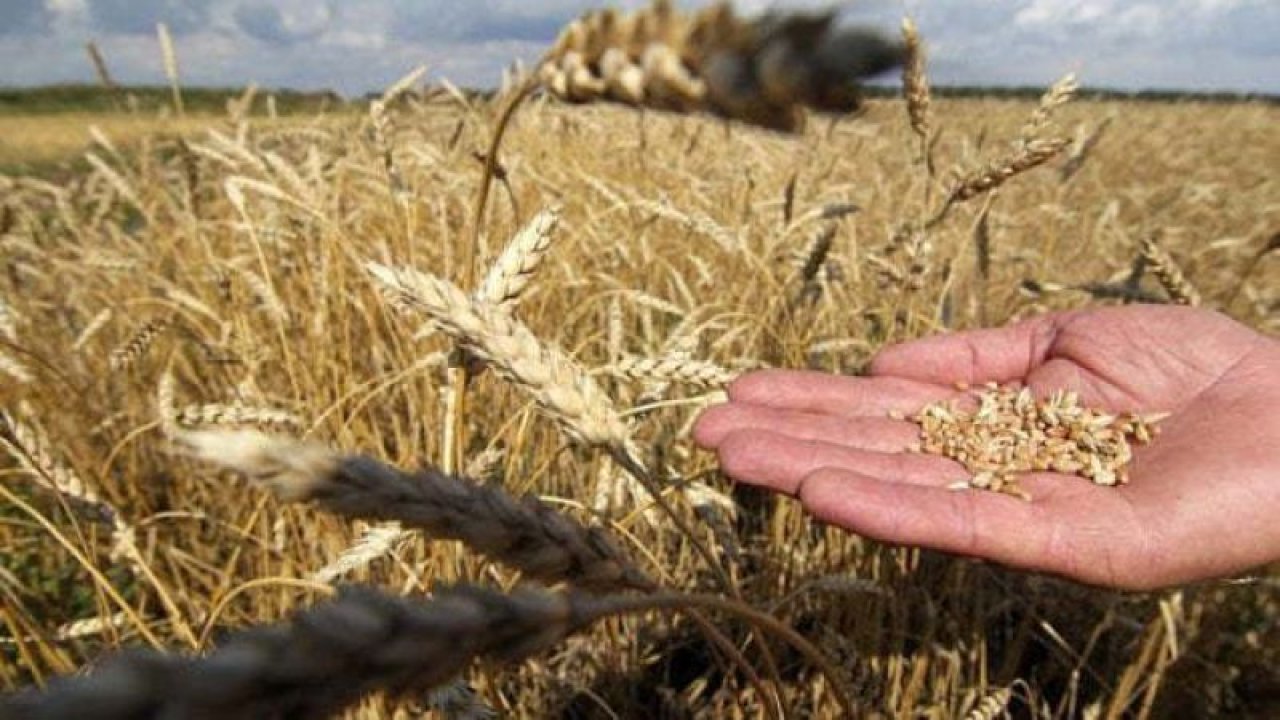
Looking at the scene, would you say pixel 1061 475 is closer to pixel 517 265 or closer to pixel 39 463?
pixel 517 265

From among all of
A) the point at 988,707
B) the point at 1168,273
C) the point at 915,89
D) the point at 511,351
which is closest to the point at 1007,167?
the point at 915,89

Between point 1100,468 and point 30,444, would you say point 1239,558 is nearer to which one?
point 1100,468

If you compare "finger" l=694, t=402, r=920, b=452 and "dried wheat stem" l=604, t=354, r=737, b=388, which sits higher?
"dried wheat stem" l=604, t=354, r=737, b=388

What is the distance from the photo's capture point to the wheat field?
2.83ft

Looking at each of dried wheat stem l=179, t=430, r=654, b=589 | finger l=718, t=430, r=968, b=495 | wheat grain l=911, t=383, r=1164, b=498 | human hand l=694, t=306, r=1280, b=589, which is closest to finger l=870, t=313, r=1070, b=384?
human hand l=694, t=306, r=1280, b=589

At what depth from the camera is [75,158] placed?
17734 millimetres

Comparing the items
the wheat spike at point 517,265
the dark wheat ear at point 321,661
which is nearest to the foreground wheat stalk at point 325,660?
the dark wheat ear at point 321,661

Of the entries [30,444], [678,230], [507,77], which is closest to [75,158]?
[507,77]

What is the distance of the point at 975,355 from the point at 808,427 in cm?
Answer: 62

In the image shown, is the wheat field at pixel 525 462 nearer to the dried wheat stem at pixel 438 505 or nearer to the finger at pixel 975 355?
the dried wheat stem at pixel 438 505

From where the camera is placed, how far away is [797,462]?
1534 millimetres

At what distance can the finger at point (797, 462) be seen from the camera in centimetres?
153

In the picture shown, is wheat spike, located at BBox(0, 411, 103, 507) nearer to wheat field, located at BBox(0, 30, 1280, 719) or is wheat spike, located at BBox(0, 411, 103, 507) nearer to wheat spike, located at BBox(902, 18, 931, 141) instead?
wheat field, located at BBox(0, 30, 1280, 719)

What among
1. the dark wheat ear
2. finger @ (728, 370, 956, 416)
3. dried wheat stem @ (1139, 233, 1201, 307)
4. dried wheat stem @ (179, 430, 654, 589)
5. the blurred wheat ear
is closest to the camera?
the dark wheat ear
